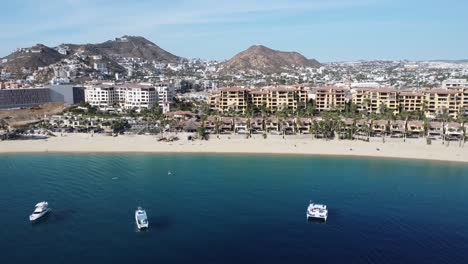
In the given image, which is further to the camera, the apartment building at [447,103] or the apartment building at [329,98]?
the apartment building at [329,98]

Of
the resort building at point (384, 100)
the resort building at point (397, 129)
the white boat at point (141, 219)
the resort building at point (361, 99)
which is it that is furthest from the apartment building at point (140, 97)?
the white boat at point (141, 219)

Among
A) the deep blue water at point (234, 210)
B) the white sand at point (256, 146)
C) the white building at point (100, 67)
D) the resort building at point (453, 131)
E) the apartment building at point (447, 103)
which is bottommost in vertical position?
the deep blue water at point (234, 210)

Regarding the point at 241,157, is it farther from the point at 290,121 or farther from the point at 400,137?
the point at 400,137

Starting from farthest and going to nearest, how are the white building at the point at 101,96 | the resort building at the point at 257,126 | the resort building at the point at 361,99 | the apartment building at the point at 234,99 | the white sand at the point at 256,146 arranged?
the white building at the point at 101,96
the apartment building at the point at 234,99
the resort building at the point at 361,99
the resort building at the point at 257,126
the white sand at the point at 256,146

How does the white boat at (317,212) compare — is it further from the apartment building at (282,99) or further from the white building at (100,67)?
the white building at (100,67)

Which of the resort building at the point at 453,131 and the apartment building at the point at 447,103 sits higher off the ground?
the apartment building at the point at 447,103

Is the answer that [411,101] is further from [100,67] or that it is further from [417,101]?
[100,67]
